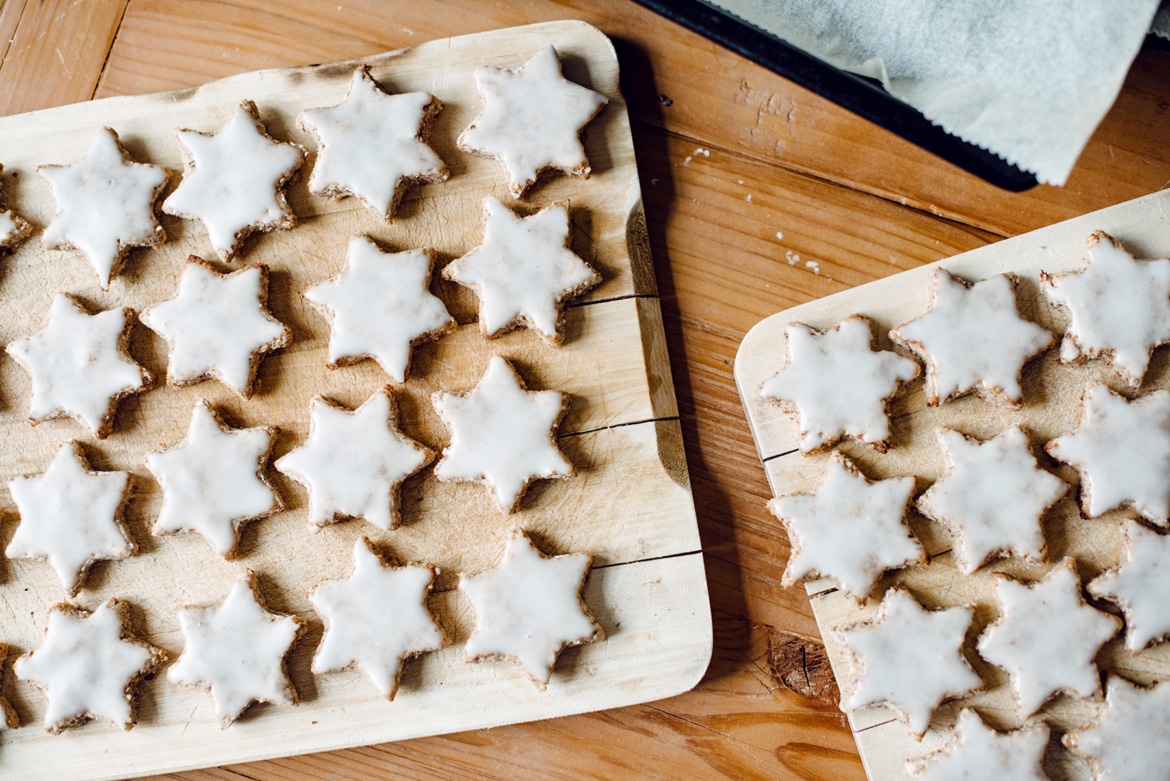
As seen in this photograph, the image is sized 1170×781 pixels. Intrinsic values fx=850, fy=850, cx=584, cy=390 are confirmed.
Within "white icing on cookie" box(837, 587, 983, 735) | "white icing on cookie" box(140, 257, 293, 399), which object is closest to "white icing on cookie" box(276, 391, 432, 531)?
"white icing on cookie" box(140, 257, 293, 399)

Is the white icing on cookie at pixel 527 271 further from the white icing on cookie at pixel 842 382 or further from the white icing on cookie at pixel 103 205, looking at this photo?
the white icing on cookie at pixel 103 205

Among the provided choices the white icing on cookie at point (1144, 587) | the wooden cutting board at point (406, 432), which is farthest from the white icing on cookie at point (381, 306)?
the white icing on cookie at point (1144, 587)

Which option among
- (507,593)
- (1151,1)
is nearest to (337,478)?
(507,593)

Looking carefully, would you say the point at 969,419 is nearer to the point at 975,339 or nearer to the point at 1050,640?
the point at 975,339

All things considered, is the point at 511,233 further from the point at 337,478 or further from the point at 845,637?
the point at 845,637

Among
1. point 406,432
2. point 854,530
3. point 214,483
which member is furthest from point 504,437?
point 854,530
